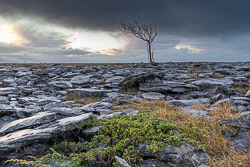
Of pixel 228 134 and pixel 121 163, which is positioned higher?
pixel 121 163

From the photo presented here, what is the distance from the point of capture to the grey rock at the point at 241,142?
3.09 meters

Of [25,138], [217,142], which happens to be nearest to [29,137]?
[25,138]

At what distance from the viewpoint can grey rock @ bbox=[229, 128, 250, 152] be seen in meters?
3.09

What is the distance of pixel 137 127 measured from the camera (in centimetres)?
350

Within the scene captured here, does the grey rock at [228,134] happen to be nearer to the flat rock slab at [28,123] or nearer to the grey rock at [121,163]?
the grey rock at [121,163]

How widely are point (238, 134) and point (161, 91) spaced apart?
487cm

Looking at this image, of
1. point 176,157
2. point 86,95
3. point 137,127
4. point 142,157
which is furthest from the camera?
point 86,95

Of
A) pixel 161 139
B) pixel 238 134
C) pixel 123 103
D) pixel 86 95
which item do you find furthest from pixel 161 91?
pixel 161 139

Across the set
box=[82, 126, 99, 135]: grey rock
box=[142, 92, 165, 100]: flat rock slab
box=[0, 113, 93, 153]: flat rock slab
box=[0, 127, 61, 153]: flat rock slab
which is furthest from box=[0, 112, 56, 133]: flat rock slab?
box=[142, 92, 165, 100]: flat rock slab

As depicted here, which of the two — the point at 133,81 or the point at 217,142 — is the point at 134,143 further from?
the point at 133,81

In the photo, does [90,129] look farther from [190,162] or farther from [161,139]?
[190,162]

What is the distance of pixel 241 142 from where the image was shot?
10.7 ft

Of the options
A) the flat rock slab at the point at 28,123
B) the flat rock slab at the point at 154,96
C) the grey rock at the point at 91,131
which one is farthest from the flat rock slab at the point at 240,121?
the flat rock slab at the point at 28,123


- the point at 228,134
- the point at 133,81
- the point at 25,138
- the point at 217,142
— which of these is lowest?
the point at 228,134
